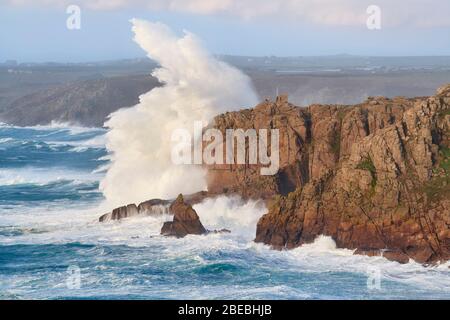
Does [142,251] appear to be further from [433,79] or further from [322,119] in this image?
[433,79]

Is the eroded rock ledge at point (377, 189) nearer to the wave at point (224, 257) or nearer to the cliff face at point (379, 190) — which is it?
the cliff face at point (379, 190)

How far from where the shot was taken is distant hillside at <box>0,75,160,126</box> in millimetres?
142125

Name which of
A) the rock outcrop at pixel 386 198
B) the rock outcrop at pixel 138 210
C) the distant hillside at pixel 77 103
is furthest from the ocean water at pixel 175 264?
the distant hillside at pixel 77 103

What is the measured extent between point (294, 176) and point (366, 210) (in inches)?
359

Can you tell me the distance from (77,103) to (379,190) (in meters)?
101

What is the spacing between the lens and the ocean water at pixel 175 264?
44219 millimetres

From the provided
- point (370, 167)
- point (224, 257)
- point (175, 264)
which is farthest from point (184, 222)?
point (370, 167)

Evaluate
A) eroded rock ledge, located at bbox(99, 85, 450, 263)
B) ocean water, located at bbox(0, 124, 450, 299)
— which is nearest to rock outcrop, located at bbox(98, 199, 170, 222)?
ocean water, located at bbox(0, 124, 450, 299)

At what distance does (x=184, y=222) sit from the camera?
54.0 meters

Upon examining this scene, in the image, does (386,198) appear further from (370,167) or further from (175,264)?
(175,264)

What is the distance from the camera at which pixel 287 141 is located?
2311 inches

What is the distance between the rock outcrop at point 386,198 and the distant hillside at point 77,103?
3457 inches
